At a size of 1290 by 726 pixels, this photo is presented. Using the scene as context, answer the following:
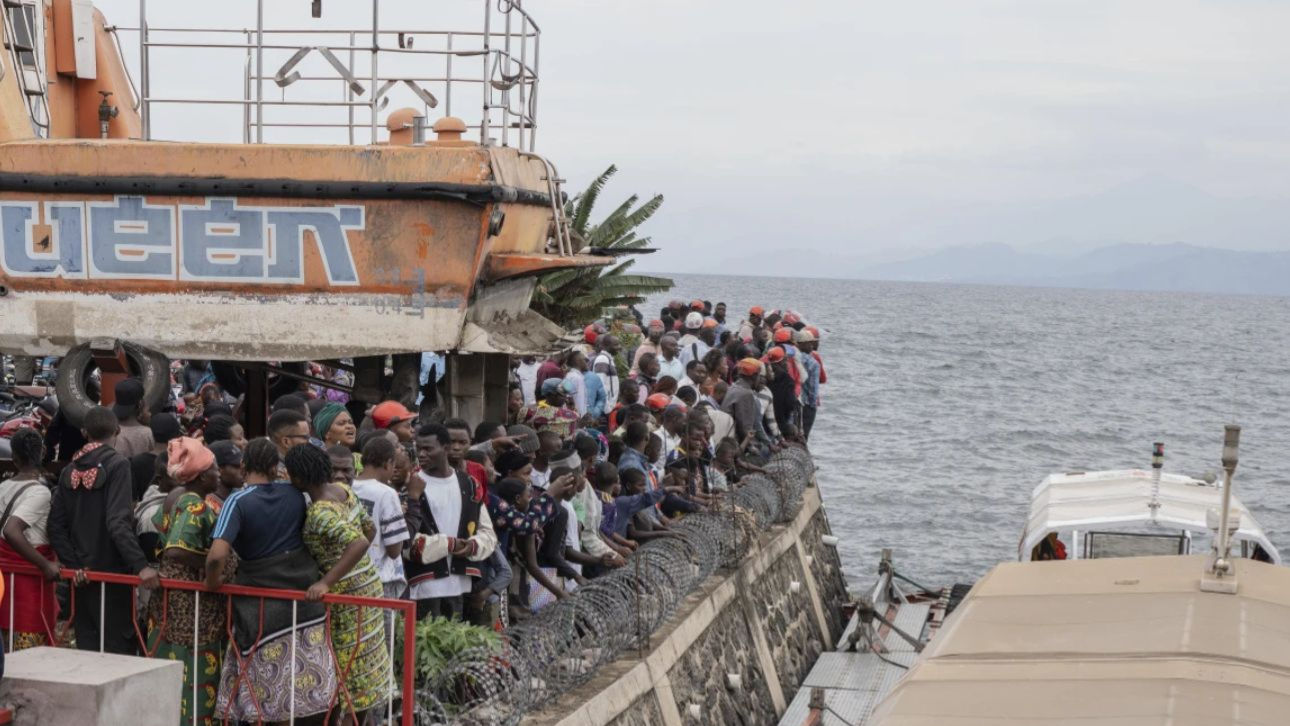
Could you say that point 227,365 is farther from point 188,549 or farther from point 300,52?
point 188,549

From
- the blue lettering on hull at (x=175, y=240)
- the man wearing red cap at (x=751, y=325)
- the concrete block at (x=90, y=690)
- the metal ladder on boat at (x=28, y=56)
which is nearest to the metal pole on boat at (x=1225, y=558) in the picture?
the blue lettering on hull at (x=175, y=240)

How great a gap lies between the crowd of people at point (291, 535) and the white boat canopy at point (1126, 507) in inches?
185

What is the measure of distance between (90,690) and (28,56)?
6.39 m

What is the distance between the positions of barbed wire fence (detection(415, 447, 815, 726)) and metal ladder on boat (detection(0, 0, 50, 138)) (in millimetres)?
4870

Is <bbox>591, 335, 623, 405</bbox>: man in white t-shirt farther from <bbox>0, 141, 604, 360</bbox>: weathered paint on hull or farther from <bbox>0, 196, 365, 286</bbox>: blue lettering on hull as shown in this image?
<bbox>0, 196, 365, 286</bbox>: blue lettering on hull

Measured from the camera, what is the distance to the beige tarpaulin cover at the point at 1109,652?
307 inches

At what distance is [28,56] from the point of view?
37.2 ft

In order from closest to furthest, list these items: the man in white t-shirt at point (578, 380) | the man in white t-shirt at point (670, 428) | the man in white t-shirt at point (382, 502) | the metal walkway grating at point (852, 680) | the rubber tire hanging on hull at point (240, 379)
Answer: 1. the man in white t-shirt at point (382, 502)
2. the rubber tire hanging on hull at point (240, 379)
3. the man in white t-shirt at point (670, 428)
4. the metal walkway grating at point (852, 680)
5. the man in white t-shirt at point (578, 380)

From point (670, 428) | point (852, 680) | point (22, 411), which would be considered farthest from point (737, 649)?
point (22, 411)

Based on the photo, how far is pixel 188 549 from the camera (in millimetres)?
7801

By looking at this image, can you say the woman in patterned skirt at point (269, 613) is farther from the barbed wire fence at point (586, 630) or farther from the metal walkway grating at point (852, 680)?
the metal walkway grating at point (852, 680)

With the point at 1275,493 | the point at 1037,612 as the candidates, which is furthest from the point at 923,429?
the point at 1037,612

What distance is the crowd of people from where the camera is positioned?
7672mm

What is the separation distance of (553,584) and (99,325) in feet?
11.2
